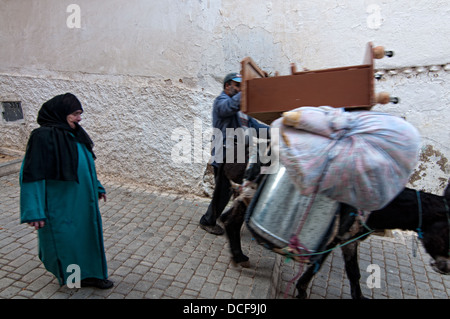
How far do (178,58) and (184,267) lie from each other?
10.9ft

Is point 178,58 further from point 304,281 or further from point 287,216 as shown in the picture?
point 304,281

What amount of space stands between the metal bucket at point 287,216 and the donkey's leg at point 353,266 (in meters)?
0.56

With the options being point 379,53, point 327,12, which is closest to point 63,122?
point 379,53

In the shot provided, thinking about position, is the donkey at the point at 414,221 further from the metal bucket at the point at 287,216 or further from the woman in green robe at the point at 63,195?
the woman in green robe at the point at 63,195

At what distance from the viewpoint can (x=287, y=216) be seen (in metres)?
2.50

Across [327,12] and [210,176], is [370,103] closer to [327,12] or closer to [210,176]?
[327,12]

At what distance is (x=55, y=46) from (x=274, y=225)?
18.0ft

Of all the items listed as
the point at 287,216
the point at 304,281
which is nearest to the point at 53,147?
the point at 287,216

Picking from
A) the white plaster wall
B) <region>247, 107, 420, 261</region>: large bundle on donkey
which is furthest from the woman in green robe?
the white plaster wall

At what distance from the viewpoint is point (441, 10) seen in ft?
13.7

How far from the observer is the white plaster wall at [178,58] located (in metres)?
4.39

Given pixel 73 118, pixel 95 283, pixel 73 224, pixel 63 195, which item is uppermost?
pixel 73 118

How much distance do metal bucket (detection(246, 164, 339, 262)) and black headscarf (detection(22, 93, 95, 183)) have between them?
59.7 inches

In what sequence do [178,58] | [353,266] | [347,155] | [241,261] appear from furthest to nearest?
[178,58]
[241,261]
[353,266]
[347,155]
